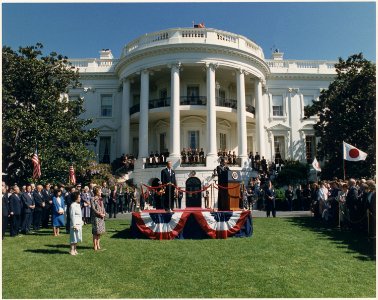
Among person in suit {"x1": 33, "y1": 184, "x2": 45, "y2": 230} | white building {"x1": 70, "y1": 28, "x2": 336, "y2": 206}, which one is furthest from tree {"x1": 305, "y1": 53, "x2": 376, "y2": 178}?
person in suit {"x1": 33, "y1": 184, "x2": 45, "y2": 230}

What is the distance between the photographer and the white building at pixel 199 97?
28328mm

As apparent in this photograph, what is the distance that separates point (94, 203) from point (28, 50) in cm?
1435

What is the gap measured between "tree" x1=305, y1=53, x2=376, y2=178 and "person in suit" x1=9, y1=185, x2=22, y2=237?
19.4m

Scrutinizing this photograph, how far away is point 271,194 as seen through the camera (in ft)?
58.9

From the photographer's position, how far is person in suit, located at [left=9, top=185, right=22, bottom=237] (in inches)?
520

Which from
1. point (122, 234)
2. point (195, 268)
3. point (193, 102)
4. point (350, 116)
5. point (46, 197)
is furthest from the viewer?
point (193, 102)

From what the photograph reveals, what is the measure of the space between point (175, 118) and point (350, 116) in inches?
474

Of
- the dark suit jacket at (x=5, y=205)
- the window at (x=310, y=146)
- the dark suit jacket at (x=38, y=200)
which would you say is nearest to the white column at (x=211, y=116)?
the window at (x=310, y=146)

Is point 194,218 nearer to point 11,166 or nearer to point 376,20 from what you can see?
point 376,20

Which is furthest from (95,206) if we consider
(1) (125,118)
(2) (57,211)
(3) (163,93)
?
(3) (163,93)

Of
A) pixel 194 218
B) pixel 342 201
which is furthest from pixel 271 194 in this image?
pixel 194 218

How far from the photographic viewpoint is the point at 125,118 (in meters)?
31.2

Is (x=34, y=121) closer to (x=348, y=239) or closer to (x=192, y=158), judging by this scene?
(x=192, y=158)

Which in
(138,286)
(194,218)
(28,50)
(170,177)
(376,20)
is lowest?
(138,286)
